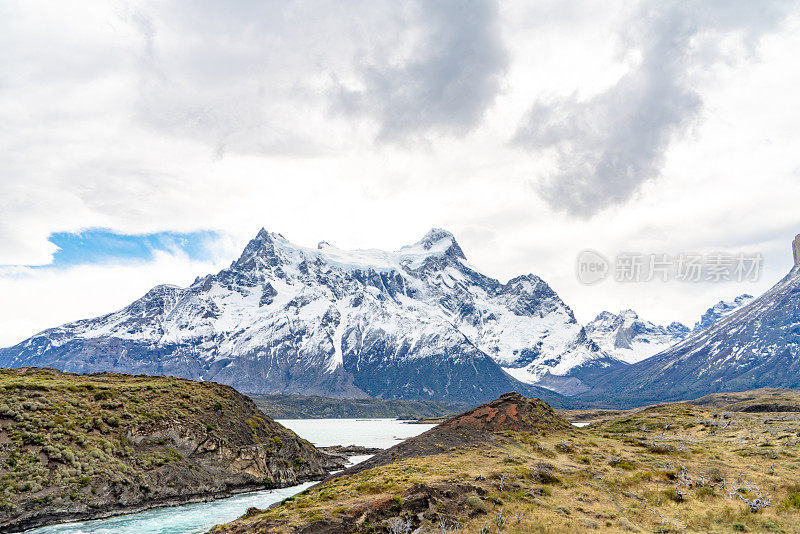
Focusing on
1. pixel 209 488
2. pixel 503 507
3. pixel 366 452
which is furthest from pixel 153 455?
pixel 366 452

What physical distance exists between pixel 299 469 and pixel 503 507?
221 feet

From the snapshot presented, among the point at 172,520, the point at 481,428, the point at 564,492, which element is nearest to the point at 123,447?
the point at 172,520

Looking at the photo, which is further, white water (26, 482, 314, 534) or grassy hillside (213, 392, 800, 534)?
white water (26, 482, 314, 534)

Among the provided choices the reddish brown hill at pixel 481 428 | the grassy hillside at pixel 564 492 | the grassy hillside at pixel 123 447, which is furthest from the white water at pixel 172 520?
the reddish brown hill at pixel 481 428

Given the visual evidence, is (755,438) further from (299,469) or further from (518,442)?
(299,469)

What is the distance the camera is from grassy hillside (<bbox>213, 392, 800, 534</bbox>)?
127 feet

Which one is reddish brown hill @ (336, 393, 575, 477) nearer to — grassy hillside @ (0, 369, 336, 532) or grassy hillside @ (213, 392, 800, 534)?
grassy hillside @ (213, 392, 800, 534)

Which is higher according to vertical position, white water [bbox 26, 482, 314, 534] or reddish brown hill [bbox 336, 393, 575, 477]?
reddish brown hill [bbox 336, 393, 575, 477]

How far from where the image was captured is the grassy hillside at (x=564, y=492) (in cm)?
3881

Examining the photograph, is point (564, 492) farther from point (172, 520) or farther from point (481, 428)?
point (172, 520)

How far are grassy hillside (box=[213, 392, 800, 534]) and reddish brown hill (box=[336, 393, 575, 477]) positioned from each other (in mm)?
1461

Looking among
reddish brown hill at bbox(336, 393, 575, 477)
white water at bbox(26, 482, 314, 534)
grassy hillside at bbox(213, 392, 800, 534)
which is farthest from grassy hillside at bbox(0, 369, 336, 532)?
grassy hillside at bbox(213, 392, 800, 534)

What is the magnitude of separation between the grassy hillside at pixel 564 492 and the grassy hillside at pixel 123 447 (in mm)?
27006

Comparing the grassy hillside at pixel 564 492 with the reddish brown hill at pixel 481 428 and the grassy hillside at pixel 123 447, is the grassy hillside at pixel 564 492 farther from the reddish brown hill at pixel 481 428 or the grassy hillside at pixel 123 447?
the grassy hillside at pixel 123 447
